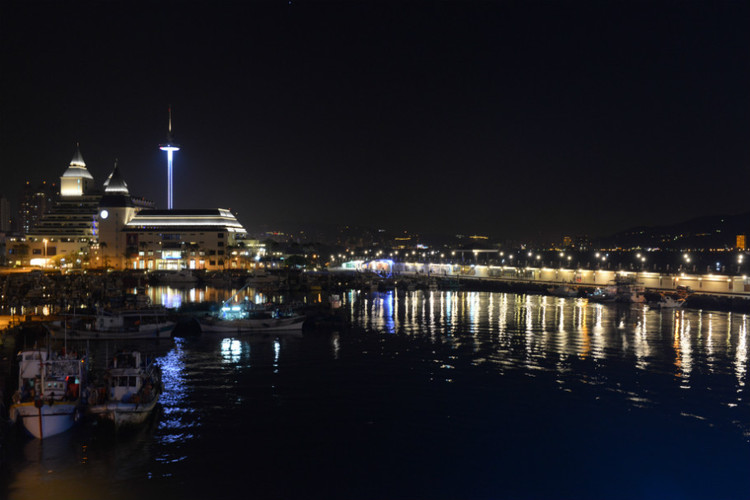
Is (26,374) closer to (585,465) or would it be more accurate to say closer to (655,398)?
(585,465)

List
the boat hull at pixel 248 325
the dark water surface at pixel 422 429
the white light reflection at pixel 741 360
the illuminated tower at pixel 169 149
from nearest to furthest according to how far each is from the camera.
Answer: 1. the dark water surface at pixel 422 429
2. the white light reflection at pixel 741 360
3. the boat hull at pixel 248 325
4. the illuminated tower at pixel 169 149

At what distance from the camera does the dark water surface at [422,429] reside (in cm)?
1396

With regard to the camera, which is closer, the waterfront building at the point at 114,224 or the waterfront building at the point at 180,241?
the waterfront building at the point at 180,241

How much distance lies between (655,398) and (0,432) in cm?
2060

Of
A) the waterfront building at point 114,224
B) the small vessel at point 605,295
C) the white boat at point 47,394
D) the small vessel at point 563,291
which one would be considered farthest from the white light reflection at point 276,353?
the waterfront building at point 114,224

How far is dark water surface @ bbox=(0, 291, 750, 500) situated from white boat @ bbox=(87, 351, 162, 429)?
0.56 metres

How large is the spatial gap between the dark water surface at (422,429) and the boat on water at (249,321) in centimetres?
333

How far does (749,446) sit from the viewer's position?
16406 mm

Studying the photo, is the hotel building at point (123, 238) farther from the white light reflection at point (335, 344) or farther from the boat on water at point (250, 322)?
the white light reflection at point (335, 344)

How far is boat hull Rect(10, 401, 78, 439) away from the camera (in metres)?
16.2

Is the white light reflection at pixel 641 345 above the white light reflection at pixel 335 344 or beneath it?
above

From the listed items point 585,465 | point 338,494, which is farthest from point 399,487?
point 585,465

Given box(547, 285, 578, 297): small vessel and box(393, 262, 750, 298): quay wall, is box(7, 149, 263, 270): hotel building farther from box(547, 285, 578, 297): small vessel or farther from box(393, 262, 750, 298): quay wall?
box(547, 285, 578, 297): small vessel

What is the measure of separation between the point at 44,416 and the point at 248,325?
18.8 metres
